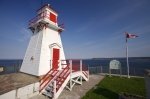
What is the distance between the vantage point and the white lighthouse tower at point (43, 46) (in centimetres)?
1070

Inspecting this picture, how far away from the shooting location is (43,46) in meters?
11.0

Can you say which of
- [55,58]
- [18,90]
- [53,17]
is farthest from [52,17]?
[18,90]

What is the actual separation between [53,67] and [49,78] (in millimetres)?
1536

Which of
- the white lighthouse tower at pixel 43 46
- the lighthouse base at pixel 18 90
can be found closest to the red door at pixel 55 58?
the white lighthouse tower at pixel 43 46

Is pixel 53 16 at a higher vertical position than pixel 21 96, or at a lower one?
higher

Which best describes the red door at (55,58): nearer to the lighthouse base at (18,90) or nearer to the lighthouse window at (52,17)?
the lighthouse base at (18,90)

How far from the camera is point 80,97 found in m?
8.62

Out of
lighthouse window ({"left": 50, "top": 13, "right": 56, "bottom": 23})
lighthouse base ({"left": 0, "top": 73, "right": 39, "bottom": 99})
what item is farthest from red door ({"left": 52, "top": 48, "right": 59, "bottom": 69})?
lighthouse window ({"left": 50, "top": 13, "right": 56, "bottom": 23})

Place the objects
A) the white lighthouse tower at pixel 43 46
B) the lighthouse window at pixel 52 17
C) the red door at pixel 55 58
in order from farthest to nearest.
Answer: the lighthouse window at pixel 52 17, the red door at pixel 55 58, the white lighthouse tower at pixel 43 46

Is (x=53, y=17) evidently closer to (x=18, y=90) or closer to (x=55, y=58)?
(x=55, y=58)

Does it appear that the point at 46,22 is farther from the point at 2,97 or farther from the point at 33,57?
the point at 2,97

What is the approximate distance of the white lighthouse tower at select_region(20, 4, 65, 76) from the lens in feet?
35.1

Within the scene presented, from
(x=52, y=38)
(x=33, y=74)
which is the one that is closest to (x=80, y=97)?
(x=33, y=74)

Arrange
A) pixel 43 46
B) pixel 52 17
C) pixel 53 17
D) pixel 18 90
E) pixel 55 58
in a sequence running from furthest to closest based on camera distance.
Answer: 1. pixel 53 17
2. pixel 52 17
3. pixel 55 58
4. pixel 43 46
5. pixel 18 90
